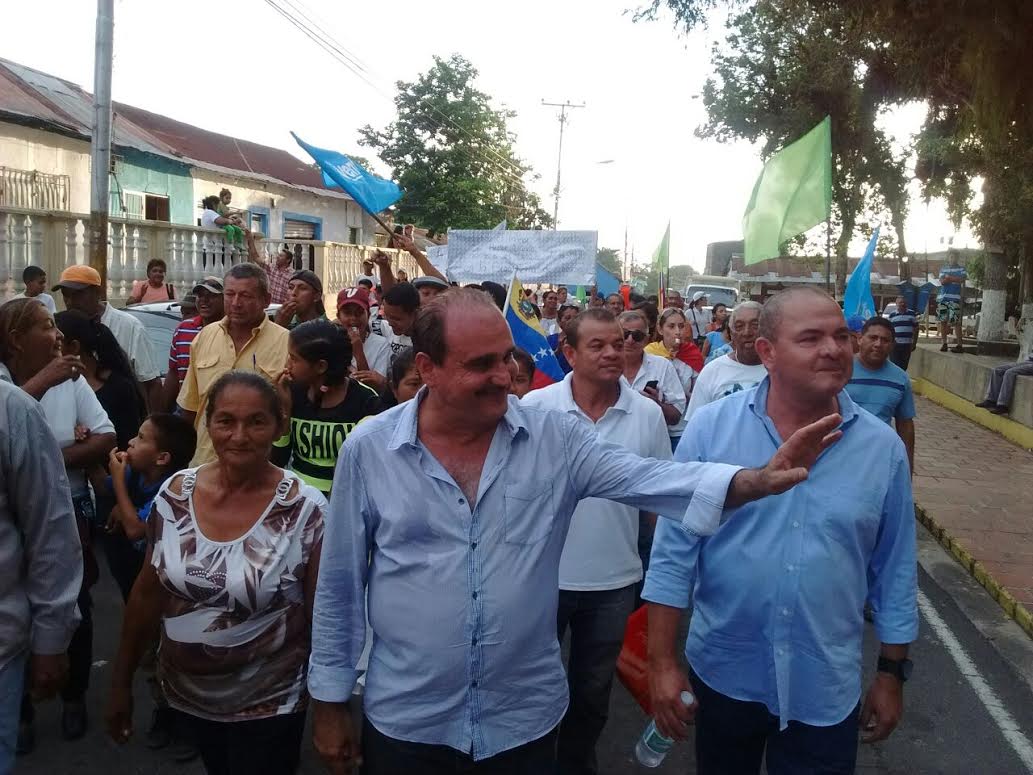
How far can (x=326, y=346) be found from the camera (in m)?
4.10

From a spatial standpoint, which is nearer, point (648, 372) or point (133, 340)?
point (648, 372)

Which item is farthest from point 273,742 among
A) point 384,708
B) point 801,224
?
point 801,224

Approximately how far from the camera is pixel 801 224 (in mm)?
8086

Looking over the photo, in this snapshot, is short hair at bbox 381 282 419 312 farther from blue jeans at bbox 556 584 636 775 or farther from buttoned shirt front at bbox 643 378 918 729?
buttoned shirt front at bbox 643 378 918 729

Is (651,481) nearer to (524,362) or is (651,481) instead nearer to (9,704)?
(9,704)

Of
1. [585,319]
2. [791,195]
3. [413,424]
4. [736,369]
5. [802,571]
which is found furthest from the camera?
[791,195]

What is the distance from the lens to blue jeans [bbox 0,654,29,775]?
263 centimetres

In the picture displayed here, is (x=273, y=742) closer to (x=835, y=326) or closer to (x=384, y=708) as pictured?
(x=384, y=708)

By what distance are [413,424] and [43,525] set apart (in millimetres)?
1127

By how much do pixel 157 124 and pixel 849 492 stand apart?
85.5ft

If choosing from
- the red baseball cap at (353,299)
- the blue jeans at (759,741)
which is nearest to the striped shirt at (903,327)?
the red baseball cap at (353,299)

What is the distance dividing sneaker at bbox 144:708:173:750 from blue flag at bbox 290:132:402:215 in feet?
19.8

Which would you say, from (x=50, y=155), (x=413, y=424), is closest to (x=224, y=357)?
(x=413, y=424)

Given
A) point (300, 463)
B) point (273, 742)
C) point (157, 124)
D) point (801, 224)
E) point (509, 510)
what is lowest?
point (273, 742)
